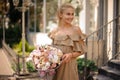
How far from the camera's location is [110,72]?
812cm

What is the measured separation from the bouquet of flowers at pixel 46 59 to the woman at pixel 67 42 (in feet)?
0.24

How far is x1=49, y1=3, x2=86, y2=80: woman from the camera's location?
3.56m

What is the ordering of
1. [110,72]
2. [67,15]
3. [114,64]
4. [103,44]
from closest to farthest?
[67,15]
[110,72]
[114,64]
[103,44]

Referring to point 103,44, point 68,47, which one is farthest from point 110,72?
point 68,47

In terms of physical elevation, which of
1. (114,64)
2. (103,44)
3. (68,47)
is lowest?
(114,64)

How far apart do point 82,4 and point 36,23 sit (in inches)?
244

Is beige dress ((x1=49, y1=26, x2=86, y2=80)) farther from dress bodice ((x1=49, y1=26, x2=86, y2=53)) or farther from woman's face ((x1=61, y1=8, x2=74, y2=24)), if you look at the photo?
woman's face ((x1=61, y1=8, x2=74, y2=24))

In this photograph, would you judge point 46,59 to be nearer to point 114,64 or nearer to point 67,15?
point 67,15

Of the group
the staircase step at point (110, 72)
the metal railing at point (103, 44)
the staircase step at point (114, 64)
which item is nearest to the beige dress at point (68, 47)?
the staircase step at point (110, 72)

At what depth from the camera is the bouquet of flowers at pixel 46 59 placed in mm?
3469

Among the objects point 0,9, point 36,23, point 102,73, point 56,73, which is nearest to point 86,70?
point 102,73

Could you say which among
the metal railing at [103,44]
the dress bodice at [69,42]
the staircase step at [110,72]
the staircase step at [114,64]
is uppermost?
the dress bodice at [69,42]

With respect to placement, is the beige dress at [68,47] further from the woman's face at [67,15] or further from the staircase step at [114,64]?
the staircase step at [114,64]

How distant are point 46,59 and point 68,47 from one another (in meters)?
0.26
